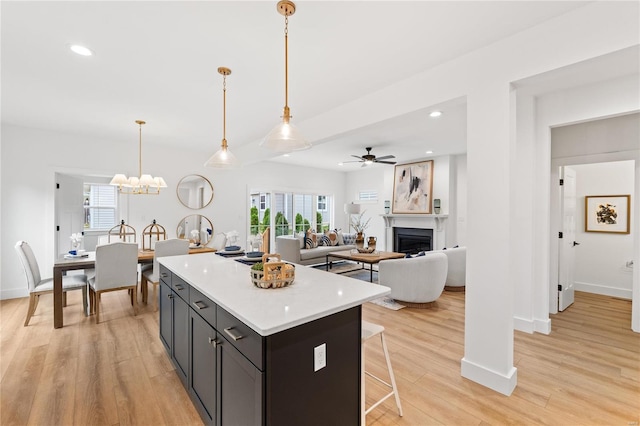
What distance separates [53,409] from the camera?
6.51 ft

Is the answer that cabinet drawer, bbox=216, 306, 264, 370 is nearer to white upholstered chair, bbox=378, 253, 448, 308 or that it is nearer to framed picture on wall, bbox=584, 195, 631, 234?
white upholstered chair, bbox=378, 253, 448, 308

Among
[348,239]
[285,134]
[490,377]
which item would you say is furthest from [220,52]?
[348,239]

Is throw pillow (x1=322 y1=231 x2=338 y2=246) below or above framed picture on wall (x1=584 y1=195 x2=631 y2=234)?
below

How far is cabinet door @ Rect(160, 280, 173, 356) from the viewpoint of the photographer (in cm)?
243

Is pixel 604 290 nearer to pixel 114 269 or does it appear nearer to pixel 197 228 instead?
pixel 114 269

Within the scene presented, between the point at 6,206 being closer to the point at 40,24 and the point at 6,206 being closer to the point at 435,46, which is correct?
the point at 40,24

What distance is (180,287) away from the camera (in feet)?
7.13

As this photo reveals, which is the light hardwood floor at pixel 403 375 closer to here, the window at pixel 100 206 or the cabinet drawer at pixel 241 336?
the cabinet drawer at pixel 241 336

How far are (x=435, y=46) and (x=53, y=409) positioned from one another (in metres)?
3.85

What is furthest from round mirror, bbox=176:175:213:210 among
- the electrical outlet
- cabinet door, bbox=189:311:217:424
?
the electrical outlet

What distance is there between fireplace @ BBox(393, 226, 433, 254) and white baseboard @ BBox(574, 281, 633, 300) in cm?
280

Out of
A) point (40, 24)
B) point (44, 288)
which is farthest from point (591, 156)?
point (44, 288)

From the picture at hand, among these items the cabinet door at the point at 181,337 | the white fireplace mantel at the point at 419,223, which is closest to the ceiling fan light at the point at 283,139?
the cabinet door at the point at 181,337

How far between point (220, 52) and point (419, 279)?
11.6ft
